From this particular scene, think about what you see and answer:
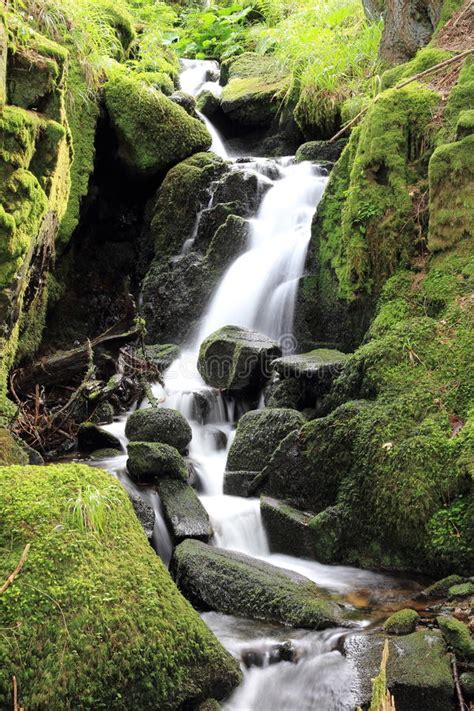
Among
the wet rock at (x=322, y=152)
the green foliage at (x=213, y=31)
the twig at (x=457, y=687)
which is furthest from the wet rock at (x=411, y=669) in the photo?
the green foliage at (x=213, y=31)

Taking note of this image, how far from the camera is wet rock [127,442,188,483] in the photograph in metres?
5.14

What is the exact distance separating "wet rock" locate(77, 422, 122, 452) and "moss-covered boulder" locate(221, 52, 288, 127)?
7873mm

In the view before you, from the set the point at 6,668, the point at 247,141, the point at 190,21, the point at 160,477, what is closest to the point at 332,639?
the point at 6,668

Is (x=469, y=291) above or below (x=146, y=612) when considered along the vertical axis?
above

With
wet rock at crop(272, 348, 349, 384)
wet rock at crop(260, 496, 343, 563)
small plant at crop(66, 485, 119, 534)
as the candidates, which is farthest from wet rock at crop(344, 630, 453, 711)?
wet rock at crop(272, 348, 349, 384)

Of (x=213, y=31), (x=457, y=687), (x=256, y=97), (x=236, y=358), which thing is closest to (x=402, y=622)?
(x=457, y=687)

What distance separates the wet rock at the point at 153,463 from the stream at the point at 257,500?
13 centimetres

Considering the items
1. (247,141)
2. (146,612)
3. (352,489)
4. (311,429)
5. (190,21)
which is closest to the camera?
(146,612)

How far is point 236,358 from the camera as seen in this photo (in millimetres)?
6883

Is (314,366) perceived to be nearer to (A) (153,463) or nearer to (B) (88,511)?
(A) (153,463)

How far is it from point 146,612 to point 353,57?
930 centimetres

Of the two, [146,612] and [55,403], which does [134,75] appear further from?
[146,612]

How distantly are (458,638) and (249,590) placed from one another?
127cm

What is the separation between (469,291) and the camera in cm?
530
